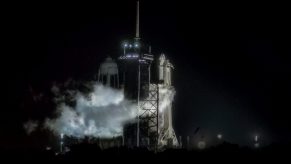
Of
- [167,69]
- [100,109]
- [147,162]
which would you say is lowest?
[147,162]

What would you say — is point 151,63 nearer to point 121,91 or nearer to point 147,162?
point 121,91

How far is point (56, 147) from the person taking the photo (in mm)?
113875

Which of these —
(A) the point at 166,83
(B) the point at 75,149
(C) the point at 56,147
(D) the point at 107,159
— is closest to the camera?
(D) the point at 107,159

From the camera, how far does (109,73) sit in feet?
392

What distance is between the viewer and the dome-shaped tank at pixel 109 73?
392ft

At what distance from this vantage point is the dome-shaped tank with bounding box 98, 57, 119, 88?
119625 millimetres

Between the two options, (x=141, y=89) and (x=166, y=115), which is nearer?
(x=141, y=89)

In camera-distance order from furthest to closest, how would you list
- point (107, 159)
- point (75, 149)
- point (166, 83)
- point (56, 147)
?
1. point (166, 83)
2. point (56, 147)
3. point (75, 149)
4. point (107, 159)

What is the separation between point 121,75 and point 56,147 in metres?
18.7

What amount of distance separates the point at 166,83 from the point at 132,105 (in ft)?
32.8

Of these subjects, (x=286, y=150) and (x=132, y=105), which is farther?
(x=132, y=105)

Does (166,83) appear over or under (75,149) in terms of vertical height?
over

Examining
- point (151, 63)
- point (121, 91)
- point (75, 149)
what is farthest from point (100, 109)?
point (75, 149)

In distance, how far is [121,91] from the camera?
11769cm
